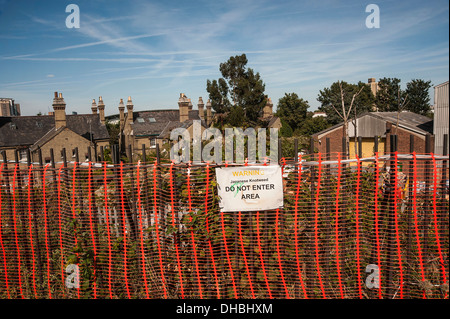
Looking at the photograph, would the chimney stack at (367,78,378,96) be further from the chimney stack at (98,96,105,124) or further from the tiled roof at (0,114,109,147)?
the tiled roof at (0,114,109,147)

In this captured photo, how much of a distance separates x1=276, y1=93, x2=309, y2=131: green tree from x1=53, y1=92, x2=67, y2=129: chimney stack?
120 ft

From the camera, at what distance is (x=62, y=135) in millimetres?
35188

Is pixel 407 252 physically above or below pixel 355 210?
below

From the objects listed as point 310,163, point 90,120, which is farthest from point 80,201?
point 90,120

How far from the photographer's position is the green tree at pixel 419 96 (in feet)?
192

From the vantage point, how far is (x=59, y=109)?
36.4 m

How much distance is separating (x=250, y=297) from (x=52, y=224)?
111 inches

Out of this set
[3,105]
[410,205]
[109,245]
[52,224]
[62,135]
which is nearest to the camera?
[410,205]

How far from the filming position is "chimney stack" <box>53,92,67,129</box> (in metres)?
36.1

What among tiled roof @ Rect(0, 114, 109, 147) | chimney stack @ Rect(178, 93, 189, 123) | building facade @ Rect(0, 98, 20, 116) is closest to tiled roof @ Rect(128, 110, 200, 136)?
chimney stack @ Rect(178, 93, 189, 123)

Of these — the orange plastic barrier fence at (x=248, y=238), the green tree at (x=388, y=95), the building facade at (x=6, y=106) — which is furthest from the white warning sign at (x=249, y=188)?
the green tree at (x=388, y=95)

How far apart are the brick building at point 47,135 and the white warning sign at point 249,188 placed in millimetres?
31386

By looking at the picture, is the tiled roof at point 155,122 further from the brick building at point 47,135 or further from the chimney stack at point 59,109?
the chimney stack at point 59,109

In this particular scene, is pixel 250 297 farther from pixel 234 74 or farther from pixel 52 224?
pixel 234 74
